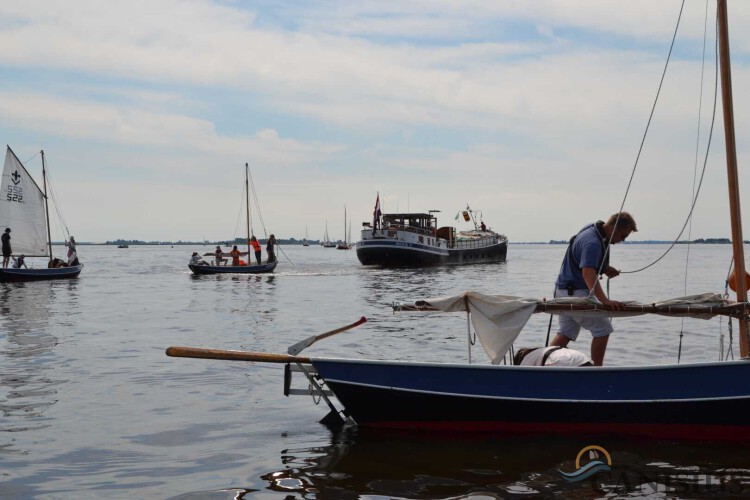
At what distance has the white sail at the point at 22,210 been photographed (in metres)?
39.1

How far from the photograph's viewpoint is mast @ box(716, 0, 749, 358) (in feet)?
25.7

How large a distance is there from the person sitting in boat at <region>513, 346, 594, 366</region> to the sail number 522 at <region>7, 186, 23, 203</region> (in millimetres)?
37114

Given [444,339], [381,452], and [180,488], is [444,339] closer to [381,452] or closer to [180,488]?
[381,452]

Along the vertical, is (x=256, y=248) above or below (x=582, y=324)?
above

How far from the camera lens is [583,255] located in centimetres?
855

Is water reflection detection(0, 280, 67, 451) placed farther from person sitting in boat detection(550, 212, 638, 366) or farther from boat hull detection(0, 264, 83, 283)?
boat hull detection(0, 264, 83, 283)

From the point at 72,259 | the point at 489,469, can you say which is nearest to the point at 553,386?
the point at 489,469

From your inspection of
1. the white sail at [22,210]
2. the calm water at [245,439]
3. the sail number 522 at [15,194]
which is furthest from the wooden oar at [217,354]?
the sail number 522 at [15,194]

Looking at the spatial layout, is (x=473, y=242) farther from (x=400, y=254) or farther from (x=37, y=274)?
(x=37, y=274)

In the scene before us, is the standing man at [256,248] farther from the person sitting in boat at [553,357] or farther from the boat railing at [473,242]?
the person sitting in boat at [553,357]

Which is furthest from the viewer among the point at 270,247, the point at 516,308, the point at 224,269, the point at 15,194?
the point at 270,247

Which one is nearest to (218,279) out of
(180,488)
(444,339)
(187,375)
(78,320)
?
(78,320)

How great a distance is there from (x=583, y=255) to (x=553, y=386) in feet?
5.26

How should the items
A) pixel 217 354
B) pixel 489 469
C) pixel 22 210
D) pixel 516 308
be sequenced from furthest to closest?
1. pixel 22 210
2. pixel 516 308
3. pixel 217 354
4. pixel 489 469
